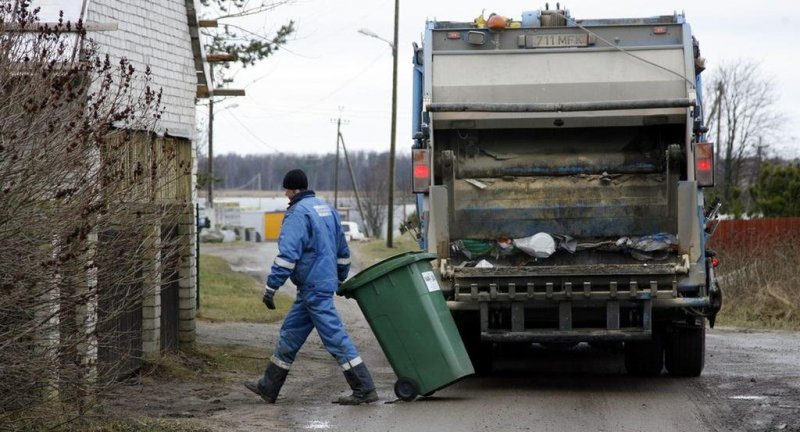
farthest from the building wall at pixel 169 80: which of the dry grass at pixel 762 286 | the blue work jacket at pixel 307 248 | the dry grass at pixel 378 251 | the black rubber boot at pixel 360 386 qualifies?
the dry grass at pixel 378 251

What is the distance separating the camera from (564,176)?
10.5 m

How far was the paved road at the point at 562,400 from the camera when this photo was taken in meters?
7.99

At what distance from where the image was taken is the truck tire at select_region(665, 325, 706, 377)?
33.3ft

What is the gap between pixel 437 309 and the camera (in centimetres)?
884

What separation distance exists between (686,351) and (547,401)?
1814 mm

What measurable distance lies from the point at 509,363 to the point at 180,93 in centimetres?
398

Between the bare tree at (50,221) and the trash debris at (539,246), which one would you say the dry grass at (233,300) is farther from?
the bare tree at (50,221)

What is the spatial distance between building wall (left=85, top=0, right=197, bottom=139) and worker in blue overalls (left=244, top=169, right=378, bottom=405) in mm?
1630

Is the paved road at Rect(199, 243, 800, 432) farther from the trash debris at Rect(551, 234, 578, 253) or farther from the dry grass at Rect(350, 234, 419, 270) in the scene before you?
the dry grass at Rect(350, 234, 419, 270)

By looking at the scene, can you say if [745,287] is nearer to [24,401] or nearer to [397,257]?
[397,257]

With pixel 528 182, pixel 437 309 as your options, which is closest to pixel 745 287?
pixel 528 182

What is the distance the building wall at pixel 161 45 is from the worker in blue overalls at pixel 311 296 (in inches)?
64.2

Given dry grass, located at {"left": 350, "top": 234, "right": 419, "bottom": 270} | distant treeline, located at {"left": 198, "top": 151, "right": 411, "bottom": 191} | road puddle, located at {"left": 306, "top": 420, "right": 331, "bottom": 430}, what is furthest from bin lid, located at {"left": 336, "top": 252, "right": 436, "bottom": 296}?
distant treeline, located at {"left": 198, "top": 151, "right": 411, "bottom": 191}

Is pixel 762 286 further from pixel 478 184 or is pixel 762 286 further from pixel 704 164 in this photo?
pixel 478 184
